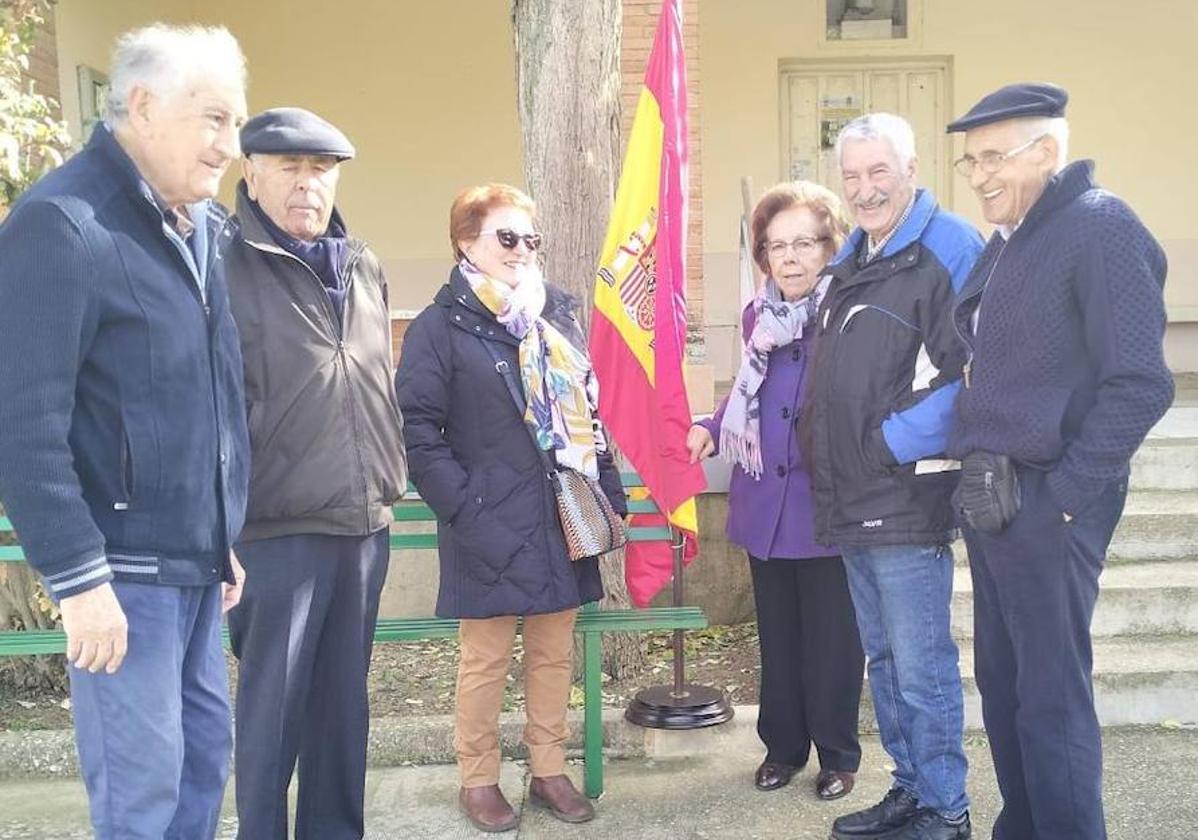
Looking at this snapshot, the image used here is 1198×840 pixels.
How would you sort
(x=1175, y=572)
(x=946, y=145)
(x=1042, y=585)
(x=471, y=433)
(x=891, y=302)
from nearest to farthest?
(x=1042, y=585) < (x=891, y=302) < (x=471, y=433) < (x=1175, y=572) < (x=946, y=145)

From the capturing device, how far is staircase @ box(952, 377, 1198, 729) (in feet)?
13.6

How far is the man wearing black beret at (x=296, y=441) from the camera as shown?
9.08 feet

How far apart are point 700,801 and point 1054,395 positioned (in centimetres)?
180

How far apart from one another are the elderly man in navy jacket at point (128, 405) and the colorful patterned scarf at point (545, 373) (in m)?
1.04

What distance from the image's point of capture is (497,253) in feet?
10.9

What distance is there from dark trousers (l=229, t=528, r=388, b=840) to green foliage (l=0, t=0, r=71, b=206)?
6.90ft

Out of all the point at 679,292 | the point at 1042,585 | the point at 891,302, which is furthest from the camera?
the point at 679,292

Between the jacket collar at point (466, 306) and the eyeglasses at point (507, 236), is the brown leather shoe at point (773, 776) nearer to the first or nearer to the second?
the jacket collar at point (466, 306)

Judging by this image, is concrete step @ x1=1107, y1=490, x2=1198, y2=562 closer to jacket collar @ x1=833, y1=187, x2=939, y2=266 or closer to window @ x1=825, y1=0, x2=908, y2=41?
jacket collar @ x1=833, y1=187, x2=939, y2=266

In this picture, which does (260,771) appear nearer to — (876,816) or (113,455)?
(113,455)

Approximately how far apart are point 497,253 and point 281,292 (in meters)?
0.72

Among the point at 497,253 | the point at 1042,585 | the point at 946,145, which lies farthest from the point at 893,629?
the point at 946,145

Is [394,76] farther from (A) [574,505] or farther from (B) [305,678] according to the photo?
(B) [305,678]

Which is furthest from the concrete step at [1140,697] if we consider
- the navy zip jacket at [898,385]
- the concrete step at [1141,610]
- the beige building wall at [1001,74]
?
the beige building wall at [1001,74]
